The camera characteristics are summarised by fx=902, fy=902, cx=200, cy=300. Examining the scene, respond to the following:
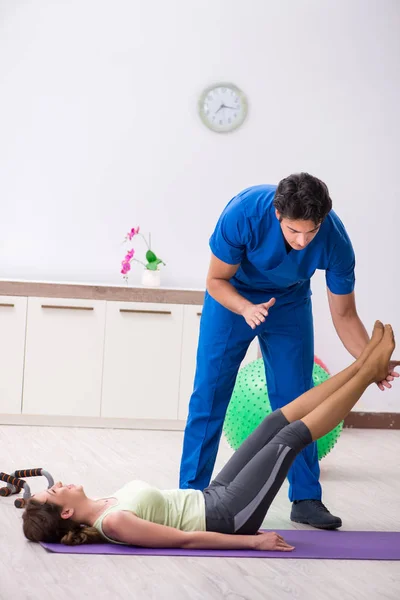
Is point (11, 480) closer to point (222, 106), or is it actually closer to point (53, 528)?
point (53, 528)

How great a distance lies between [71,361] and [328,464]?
55.3 inches

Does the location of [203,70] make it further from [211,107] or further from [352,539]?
[352,539]

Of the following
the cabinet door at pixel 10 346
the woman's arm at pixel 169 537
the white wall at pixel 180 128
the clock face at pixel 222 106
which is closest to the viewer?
the woman's arm at pixel 169 537

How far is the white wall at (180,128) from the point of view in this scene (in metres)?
5.02

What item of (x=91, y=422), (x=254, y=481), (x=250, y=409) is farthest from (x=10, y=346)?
(x=254, y=481)

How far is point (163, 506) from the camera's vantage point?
2541 mm

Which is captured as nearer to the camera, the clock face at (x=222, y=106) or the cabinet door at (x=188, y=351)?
the cabinet door at (x=188, y=351)

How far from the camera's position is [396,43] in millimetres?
5285

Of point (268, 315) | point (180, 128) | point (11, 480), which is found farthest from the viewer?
point (180, 128)

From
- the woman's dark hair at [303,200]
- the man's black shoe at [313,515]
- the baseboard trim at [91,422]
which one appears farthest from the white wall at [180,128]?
the woman's dark hair at [303,200]

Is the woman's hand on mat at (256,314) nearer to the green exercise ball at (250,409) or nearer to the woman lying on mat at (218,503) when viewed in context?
the woman lying on mat at (218,503)

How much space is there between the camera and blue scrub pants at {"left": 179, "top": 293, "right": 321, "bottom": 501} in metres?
3.03

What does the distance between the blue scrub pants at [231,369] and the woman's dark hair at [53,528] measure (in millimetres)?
605

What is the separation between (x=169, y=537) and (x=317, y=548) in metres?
0.47
